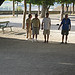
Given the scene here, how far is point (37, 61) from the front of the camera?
32.1ft

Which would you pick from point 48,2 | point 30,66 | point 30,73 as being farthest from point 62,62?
point 48,2

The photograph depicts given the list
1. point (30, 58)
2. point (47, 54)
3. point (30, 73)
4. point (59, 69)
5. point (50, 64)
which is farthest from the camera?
point (47, 54)

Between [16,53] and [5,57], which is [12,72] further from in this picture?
[16,53]

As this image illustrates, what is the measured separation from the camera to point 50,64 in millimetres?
9305

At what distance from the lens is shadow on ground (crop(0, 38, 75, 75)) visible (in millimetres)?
8234

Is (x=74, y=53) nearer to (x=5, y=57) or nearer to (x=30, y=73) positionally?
(x=5, y=57)

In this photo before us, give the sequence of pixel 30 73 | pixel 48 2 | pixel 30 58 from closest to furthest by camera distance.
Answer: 1. pixel 30 73
2. pixel 30 58
3. pixel 48 2

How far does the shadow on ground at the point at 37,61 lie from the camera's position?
823 centimetres

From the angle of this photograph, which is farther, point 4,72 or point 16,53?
point 16,53

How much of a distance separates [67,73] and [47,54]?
333cm

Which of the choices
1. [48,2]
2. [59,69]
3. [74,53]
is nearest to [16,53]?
[74,53]

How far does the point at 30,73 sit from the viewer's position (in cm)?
798

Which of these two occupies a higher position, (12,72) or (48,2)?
(48,2)

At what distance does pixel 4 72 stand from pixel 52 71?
1425 millimetres
